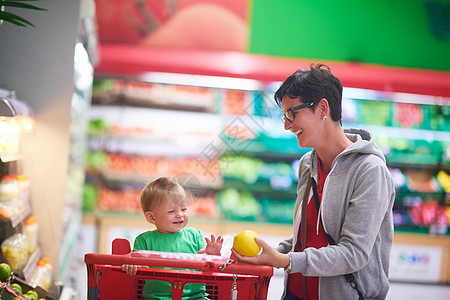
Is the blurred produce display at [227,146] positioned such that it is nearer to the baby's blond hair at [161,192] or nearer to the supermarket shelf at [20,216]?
the supermarket shelf at [20,216]

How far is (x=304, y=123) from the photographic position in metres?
1.92

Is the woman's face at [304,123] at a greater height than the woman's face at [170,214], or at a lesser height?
greater

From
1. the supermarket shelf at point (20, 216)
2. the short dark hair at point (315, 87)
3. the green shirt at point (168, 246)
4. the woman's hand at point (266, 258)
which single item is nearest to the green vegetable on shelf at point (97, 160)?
A: the supermarket shelf at point (20, 216)

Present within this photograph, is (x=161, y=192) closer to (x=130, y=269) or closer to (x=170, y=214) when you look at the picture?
(x=170, y=214)

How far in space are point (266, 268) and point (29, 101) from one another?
2504 millimetres

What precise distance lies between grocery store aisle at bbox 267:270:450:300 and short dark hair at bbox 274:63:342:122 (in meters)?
3.44

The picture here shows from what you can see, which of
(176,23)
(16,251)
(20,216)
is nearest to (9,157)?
(20,216)

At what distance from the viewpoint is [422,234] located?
5.78 meters

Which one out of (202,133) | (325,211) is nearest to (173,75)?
(202,133)

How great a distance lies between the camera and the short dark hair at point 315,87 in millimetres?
1885

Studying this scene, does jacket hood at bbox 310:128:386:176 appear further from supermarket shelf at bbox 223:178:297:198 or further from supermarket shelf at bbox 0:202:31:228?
supermarket shelf at bbox 223:178:297:198

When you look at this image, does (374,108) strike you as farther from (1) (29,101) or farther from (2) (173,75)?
(1) (29,101)

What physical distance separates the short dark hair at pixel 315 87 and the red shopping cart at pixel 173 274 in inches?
27.9

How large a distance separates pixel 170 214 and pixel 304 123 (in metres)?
0.66
